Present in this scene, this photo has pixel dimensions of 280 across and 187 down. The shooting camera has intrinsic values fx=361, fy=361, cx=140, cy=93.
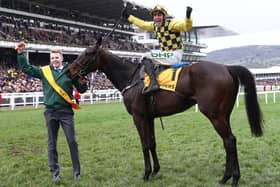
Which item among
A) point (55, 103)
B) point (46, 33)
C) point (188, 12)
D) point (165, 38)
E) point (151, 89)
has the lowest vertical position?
point (55, 103)

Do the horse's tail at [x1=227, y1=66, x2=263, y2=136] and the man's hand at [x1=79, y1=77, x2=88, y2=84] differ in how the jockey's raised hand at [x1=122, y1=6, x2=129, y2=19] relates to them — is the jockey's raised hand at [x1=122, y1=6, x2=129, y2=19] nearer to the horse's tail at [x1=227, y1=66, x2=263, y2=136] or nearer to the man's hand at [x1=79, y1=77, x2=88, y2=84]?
the man's hand at [x1=79, y1=77, x2=88, y2=84]

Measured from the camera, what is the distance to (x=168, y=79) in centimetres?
483

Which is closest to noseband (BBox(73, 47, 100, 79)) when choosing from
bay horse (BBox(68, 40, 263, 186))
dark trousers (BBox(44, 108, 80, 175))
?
bay horse (BBox(68, 40, 263, 186))

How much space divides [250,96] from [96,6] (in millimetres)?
37498

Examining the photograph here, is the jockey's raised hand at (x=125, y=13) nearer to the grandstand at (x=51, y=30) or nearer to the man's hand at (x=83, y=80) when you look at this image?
the man's hand at (x=83, y=80)

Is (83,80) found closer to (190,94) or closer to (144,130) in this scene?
(144,130)

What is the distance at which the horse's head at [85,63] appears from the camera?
4.95 meters

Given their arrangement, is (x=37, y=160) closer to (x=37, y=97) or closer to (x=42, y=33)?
(x=37, y=97)

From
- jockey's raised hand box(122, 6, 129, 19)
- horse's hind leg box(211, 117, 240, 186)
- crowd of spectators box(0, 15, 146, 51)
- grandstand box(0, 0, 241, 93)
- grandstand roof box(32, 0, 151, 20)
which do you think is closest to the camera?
horse's hind leg box(211, 117, 240, 186)

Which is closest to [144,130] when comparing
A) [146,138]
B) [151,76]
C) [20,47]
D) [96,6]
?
[146,138]

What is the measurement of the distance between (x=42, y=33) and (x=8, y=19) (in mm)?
3495

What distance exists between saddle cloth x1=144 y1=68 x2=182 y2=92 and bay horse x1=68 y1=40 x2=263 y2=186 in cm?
6

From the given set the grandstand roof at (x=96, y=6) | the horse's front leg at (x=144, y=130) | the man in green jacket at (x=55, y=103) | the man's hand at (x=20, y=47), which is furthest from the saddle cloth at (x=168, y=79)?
the grandstand roof at (x=96, y=6)

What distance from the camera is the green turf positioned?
490cm
